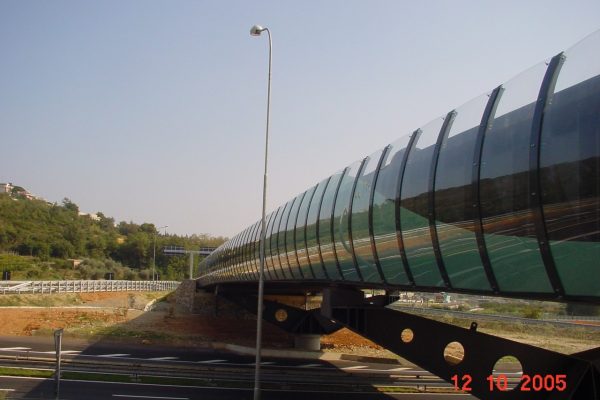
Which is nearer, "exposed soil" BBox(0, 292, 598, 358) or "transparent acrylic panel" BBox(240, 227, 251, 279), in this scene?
"transparent acrylic panel" BBox(240, 227, 251, 279)

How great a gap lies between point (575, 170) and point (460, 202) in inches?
89.1

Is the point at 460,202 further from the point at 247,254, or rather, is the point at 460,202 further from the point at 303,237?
the point at 247,254

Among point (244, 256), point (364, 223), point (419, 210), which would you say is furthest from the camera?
point (244, 256)

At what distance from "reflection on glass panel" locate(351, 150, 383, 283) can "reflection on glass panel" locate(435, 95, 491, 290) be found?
318 cm

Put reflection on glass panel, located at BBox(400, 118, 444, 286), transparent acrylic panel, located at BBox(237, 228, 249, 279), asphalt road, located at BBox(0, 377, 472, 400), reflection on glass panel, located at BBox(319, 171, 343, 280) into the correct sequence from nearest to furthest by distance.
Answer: reflection on glass panel, located at BBox(400, 118, 444, 286) → reflection on glass panel, located at BBox(319, 171, 343, 280) → asphalt road, located at BBox(0, 377, 472, 400) → transparent acrylic panel, located at BBox(237, 228, 249, 279)

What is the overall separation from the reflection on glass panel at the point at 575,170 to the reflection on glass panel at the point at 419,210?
9.56 feet

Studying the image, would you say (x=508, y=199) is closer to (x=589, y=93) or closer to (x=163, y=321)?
(x=589, y=93)

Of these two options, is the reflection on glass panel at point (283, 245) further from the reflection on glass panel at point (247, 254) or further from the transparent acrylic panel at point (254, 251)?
the reflection on glass panel at point (247, 254)

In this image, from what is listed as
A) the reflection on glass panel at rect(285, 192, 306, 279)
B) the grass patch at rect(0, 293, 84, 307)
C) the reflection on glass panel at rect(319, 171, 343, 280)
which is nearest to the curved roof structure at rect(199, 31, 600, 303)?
the reflection on glass panel at rect(319, 171, 343, 280)

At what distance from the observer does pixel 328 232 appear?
49.5 feet

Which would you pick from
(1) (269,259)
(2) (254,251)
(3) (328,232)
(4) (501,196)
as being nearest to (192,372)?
(2) (254,251)

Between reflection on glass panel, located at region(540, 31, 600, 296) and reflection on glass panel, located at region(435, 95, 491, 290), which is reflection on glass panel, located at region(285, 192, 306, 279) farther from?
reflection on glass panel, located at region(540, 31, 600, 296)

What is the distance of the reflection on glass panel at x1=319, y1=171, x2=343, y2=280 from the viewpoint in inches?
591

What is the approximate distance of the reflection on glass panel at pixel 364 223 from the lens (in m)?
12.3
